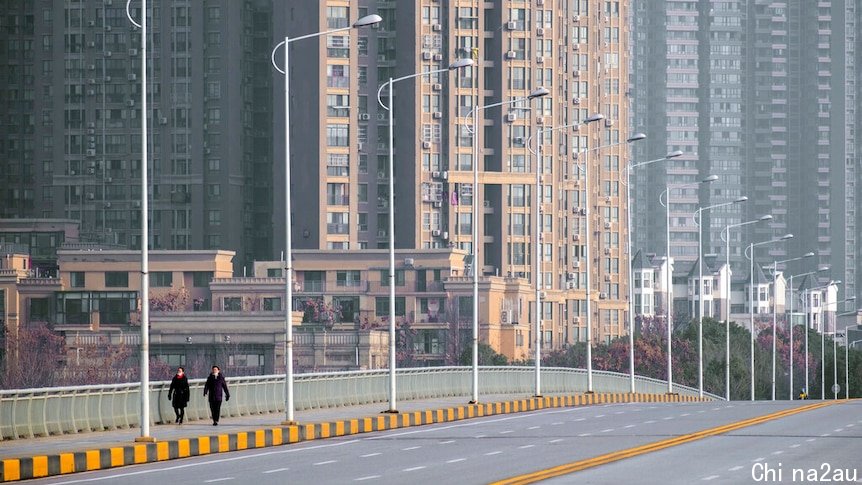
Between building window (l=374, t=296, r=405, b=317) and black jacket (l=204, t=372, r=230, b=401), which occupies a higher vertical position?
black jacket (l=204, t=372, r=230, b=401)

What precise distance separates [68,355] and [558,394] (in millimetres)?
60536

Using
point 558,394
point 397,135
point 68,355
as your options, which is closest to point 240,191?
point 397,135

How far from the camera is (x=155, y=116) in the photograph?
16350 centimetres

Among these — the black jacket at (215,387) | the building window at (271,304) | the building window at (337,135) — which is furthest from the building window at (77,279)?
the black jacket at (215,387)

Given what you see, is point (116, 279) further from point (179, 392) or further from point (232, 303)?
point (179, 392)

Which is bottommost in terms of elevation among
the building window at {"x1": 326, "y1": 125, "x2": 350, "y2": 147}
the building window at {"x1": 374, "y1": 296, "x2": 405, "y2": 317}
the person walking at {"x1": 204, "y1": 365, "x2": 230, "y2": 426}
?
the building window at {"x1": 374, "y1": 296, "x2": 405, "y2": 317}

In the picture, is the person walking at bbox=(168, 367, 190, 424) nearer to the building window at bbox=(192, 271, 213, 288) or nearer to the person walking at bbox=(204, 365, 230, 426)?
the person walking at bbox=(204, 365, 230, 426)

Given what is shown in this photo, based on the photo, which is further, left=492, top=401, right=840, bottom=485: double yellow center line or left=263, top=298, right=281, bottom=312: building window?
left=263, top=298, right=281, bottom=312: building window

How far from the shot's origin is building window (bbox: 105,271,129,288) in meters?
129

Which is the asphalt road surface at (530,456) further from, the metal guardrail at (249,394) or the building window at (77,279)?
the building window at (77,279)

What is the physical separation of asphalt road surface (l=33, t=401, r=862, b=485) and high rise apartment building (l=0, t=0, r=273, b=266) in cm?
12364

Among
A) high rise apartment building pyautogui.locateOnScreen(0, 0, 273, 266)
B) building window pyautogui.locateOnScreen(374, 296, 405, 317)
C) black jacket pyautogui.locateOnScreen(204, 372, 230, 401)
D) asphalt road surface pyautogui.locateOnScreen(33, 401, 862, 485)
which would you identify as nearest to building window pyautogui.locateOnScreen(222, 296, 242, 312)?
building window pyautogui.locateOnScreen(374, 296, 405, 317)

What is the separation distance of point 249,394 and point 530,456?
42.0ft

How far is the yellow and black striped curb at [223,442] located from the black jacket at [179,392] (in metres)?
2.15
